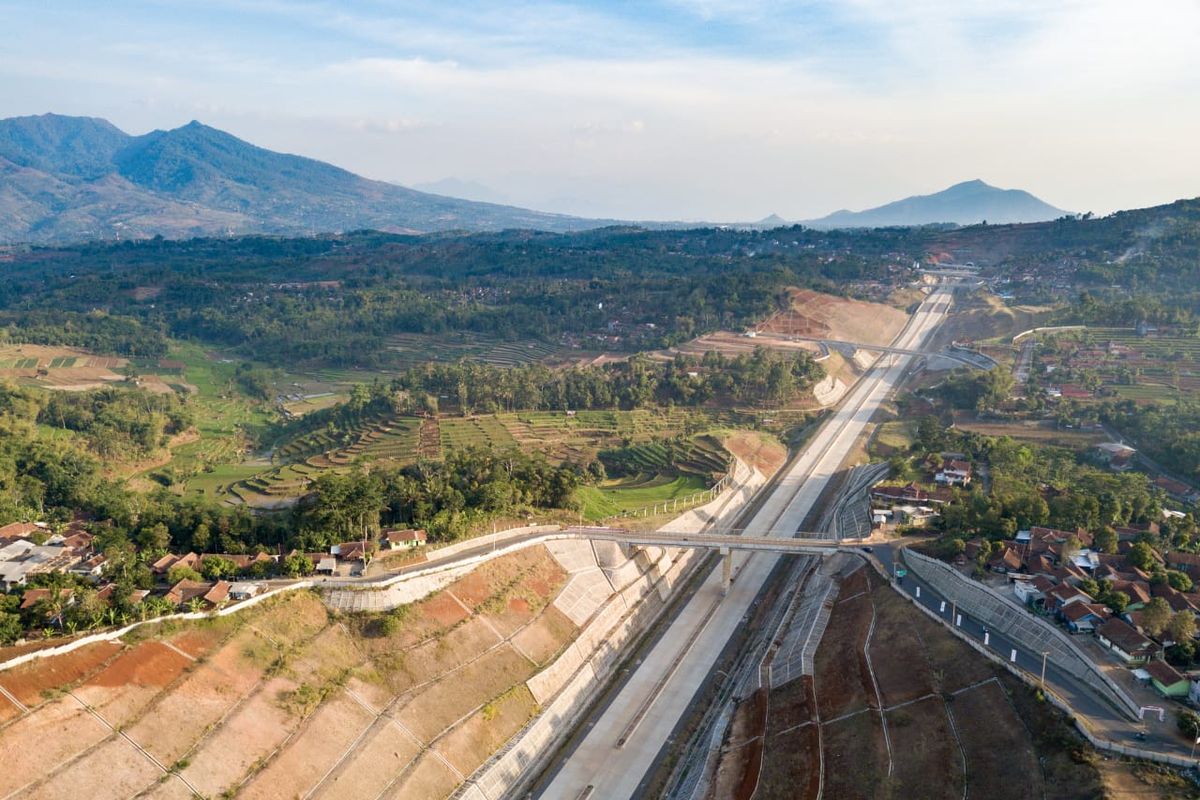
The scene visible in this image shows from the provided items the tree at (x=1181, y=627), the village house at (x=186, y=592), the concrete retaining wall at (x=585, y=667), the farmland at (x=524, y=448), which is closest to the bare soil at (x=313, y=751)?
the concrete retaining wall at (x=585, y=667)

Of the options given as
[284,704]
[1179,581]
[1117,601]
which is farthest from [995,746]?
[284,704]

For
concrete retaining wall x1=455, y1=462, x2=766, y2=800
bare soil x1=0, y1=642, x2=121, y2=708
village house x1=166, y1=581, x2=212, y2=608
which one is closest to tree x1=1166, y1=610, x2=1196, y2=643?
concrete retaining wall x1=455, y1=462, x2=766, y2=800

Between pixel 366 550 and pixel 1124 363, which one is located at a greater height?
pixel 1124 363

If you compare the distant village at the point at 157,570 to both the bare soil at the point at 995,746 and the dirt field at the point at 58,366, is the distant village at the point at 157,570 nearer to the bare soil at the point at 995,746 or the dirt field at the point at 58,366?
the bare soil at the point at 995,746

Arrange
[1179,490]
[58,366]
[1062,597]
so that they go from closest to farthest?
[1062,597] → [1179,490] → [58,366]

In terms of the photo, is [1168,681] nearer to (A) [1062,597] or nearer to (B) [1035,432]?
(A) [1062,597]
